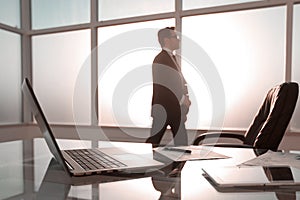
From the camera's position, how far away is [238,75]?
3.54 m

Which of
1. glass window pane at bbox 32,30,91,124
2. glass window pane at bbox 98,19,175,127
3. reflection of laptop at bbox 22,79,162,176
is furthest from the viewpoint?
glass window pane at bbox 32,30,91,124

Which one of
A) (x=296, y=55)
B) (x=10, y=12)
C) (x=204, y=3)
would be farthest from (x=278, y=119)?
(x=10, y=12)

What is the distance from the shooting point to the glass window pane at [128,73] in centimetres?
255

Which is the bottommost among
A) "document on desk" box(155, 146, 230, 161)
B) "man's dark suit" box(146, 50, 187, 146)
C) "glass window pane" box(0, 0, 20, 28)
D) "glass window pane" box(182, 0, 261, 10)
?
"document on desk" box(155, 146, 230, 161)

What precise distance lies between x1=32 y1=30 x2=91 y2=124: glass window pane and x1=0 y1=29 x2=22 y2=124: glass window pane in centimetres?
28

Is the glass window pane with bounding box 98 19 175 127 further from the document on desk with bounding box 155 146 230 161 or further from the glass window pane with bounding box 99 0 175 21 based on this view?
the document on desk with bounding box 155 146 230 161

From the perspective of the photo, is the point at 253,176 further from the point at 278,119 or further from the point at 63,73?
the point at 63,73

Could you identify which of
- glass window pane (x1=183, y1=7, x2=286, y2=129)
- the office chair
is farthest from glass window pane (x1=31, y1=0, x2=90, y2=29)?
the office chair

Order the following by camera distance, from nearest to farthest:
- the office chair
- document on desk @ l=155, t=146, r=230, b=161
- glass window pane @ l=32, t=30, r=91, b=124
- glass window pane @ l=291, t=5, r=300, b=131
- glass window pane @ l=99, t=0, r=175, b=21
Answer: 1. document on desk @ l=155, t=146, r=230, b=161
2. the office chair
3. glass window pane @ l=291, t=5, r=300, b=131
4. glass window pane @ l=99, t=0, r=175, b=21
5. glass window pane @ l=32, t=30, r=91, b=124

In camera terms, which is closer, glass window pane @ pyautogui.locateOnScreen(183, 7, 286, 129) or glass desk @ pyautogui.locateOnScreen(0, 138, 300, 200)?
glass desk @ pyautogui.locateOnScreen(0, 138, 300, 200)

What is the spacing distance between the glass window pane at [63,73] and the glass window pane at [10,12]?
16.1 inches

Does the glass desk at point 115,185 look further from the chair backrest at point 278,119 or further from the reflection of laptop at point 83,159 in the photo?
the chair backrest at point 278,119

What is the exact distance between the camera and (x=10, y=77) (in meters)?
4.60

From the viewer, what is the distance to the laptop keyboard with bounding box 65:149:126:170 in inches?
35.0
